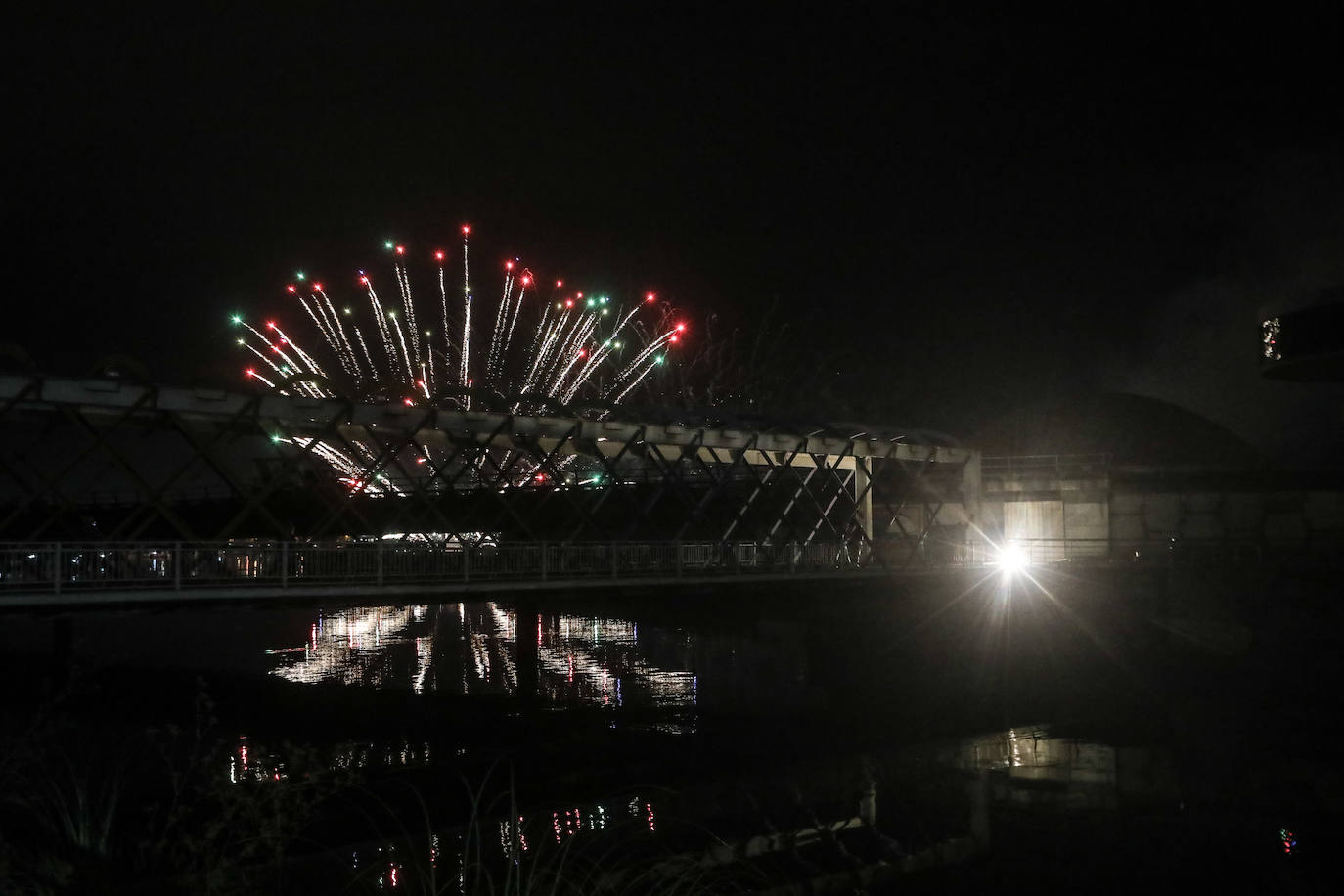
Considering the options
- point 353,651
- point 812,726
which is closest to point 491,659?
point 353,651

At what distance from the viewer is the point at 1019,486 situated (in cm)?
4719

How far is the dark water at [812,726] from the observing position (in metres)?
16.8

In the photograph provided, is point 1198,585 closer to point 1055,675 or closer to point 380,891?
point 1055,675

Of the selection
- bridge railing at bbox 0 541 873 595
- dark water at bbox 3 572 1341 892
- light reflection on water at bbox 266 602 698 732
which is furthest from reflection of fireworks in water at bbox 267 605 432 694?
bridge railing at bbox 0 541 873 595

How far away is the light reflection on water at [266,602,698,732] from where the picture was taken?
104 ft

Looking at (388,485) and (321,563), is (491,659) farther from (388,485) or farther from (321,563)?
(321,563)

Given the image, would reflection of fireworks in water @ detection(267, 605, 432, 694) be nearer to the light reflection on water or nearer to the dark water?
the light reflection on water

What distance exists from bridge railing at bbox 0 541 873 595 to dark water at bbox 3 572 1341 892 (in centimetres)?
77

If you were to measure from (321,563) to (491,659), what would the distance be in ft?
50.5

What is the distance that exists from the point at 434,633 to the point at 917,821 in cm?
3300

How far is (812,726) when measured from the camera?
26.7 meters

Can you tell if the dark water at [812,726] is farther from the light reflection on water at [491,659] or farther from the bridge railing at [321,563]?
the bridge railing at [321,563]

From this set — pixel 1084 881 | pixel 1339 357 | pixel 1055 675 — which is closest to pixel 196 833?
pixel 1084 881

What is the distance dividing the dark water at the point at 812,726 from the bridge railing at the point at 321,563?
0.77m
